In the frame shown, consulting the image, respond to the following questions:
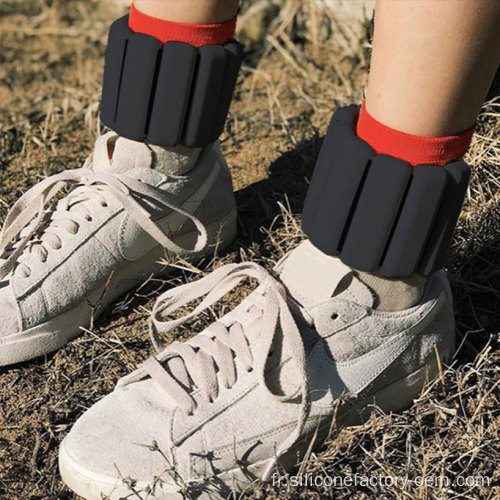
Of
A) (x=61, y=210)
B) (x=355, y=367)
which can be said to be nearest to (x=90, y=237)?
(x=61, y=210)

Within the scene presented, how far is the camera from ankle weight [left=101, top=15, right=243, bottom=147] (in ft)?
4.66

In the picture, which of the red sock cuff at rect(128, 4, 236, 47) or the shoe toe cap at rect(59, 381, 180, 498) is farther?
the red sock cuff at rect(128, 4, 236, 47)

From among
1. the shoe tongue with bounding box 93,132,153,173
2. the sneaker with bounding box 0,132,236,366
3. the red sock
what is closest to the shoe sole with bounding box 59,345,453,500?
the sneaker with bounding box 0,132,236,366

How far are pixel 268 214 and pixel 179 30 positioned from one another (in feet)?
1.73

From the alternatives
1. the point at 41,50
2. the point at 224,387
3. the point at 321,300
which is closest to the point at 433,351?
the point at 321,300

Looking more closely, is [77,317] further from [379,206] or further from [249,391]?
[379,206]

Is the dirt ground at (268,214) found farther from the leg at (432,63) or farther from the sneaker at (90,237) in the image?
the leg at (432,63)

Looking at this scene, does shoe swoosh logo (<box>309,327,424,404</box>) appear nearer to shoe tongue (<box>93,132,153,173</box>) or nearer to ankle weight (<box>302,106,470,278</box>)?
ankle weight (<box>302,106,470,278</box>)

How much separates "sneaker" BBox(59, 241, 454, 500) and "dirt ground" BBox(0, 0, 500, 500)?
71 millimetres

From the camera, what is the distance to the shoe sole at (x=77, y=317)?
4.66 feet

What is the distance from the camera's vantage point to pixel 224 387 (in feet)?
3.99

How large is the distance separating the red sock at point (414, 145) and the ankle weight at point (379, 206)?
2 centimetres

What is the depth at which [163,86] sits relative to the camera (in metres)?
1.44

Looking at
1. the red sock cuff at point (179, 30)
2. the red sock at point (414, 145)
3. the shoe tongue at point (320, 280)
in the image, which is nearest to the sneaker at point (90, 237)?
the red sock cuff at point (179, 30)
